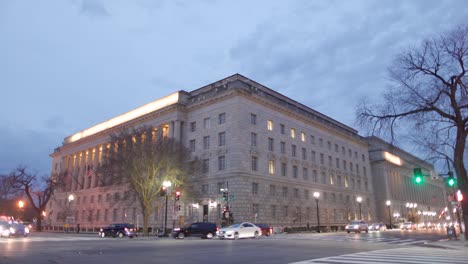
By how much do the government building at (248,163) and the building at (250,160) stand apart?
0.16m

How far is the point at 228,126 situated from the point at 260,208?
13.0 metres

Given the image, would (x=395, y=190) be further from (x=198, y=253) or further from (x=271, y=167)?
(x=198, y=253)

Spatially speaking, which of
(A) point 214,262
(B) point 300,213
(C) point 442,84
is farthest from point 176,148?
(A) point 214,262

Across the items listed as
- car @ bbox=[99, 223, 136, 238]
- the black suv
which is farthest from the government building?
the black suv

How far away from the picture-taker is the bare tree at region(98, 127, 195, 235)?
45.5m

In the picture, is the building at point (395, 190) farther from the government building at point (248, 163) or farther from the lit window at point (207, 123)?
the lit window at point (207, 123)

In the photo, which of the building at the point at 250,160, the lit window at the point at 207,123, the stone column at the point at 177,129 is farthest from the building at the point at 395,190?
the stone column at the point at 177,129

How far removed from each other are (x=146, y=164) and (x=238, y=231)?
16706 millimetres

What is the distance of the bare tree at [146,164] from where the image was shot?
45.5 m

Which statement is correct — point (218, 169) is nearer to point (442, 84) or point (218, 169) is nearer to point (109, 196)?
point (109, 196)

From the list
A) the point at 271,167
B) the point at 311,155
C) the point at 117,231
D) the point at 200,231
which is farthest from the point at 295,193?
the point at 117,231

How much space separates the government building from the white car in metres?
8.46

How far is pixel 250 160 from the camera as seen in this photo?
5406 cm

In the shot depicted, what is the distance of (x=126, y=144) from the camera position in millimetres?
46969
